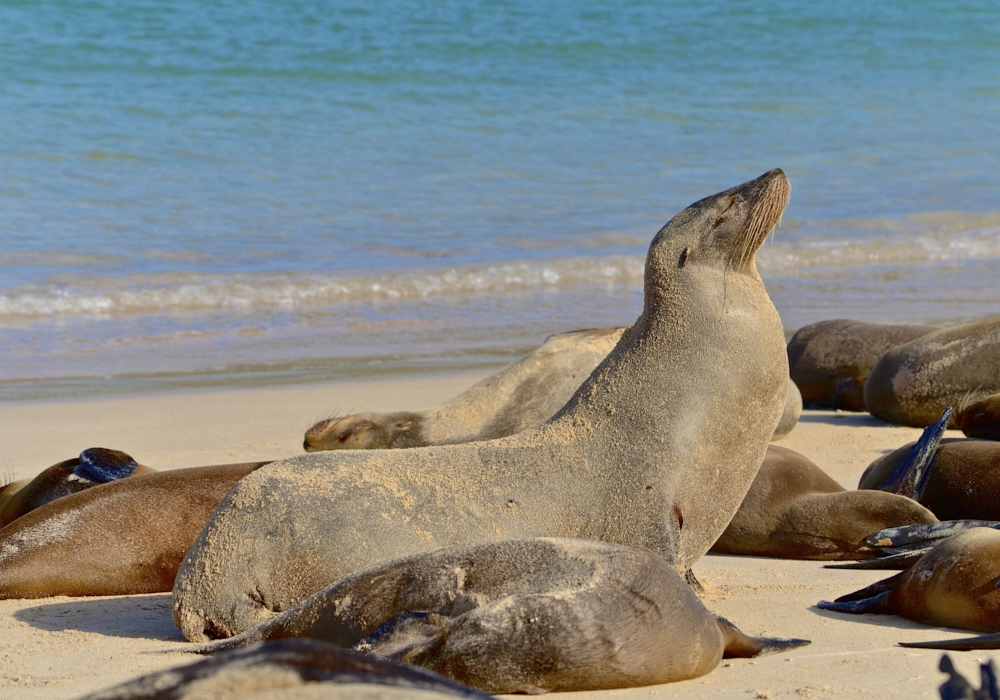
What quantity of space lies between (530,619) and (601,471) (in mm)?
1162

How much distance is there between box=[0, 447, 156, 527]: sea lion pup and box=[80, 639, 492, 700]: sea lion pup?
388 centimetres

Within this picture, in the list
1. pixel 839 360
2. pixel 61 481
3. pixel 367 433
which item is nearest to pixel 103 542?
pixel 61 481

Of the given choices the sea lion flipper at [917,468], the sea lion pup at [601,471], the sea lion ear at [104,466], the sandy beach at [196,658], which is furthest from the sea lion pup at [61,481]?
the sea lion flipper at [917,468]

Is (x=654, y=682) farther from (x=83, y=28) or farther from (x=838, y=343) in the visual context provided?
(x=83, y=28)

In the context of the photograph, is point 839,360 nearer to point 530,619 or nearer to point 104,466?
point 104,466

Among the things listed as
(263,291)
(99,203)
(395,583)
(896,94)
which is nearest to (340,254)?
(263,291)

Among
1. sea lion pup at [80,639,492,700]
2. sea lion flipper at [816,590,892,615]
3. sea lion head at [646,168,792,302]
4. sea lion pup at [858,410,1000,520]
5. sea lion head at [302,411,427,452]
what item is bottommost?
sea lion flipper at [816,590,892,615]

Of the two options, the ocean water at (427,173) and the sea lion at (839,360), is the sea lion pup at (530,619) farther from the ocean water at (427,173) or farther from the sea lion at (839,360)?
the ocean water at (427,173)

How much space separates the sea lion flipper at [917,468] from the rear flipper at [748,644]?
6.17 feet

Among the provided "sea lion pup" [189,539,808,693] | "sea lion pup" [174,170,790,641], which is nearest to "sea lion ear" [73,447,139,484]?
"sea lion pup" [174,170,790,641]

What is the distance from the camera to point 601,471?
12.8 feet

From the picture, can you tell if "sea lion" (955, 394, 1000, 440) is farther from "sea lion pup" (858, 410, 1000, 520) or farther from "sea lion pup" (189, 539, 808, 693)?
"sea lion pup" (189, 539, 808, 693)

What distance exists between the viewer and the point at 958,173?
18281 millimetres

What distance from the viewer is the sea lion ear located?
17.4ft
